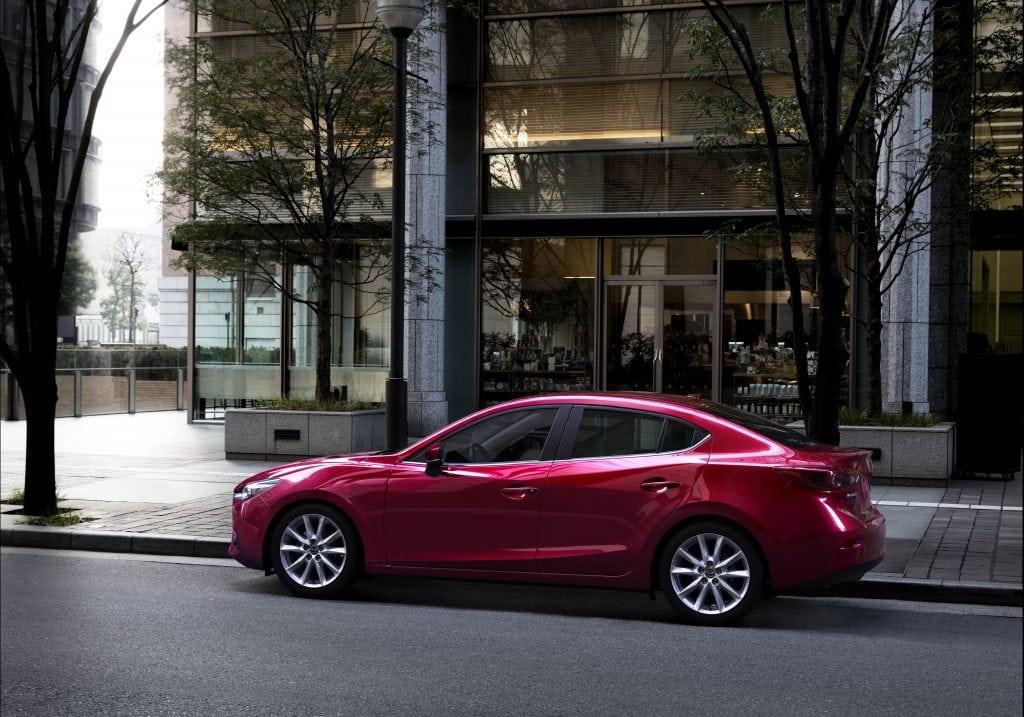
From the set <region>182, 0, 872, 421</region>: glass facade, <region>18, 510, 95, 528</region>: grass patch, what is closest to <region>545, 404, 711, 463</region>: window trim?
<region>18, 510, 95, 528</region>: grass patch

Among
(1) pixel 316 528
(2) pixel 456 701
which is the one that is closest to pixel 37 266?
(1) pixel 316 528

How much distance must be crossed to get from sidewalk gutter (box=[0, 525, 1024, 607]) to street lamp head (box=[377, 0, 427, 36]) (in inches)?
201

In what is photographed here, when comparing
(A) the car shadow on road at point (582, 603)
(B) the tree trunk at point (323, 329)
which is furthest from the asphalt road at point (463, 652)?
(B) the tree trunk at point (323, 329)

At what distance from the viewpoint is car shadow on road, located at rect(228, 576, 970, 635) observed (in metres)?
7.75

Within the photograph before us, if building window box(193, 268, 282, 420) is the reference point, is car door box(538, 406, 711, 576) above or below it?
below

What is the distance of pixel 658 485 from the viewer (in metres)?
7.64

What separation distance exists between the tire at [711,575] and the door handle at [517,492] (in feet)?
3.20

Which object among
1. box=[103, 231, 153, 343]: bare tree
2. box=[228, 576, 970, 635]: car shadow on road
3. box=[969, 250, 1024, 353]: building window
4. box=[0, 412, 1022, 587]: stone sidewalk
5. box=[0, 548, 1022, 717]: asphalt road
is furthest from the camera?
box=[103, 231, 153, 343]: bare tree

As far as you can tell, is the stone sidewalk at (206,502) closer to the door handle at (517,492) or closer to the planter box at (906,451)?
the planter box at (906,451)

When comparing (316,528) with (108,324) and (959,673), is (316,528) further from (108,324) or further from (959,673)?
(108,324)

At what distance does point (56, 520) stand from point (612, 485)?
19.5ft

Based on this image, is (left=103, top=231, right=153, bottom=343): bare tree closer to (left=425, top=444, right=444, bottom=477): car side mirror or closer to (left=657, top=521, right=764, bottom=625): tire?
(left=425, top=444, right=444, bottom=477): car side mirror

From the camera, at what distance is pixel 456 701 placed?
5699mm

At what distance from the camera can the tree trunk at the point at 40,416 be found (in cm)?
1161
